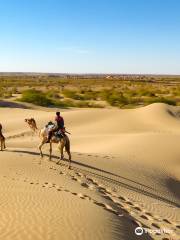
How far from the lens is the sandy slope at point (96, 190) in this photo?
9531 mm

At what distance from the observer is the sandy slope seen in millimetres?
9531

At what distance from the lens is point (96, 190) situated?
1438cm

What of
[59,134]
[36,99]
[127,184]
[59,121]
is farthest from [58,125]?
[36,99]

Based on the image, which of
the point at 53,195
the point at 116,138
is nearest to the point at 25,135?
the point at 116,138

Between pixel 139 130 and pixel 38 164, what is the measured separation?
18963mm

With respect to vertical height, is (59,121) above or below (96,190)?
above

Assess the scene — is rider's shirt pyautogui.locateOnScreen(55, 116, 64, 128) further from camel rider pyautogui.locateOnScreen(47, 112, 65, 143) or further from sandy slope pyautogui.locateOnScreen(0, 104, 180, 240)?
sandy slope pyautogui.locateOnScreen(0, 104, 180, 240)

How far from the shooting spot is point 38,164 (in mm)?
16812

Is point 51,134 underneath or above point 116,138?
above

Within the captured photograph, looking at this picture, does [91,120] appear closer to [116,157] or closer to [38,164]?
[116,157]

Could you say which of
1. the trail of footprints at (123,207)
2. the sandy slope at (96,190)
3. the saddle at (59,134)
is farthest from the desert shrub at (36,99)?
the trail of footprints at (123,207)

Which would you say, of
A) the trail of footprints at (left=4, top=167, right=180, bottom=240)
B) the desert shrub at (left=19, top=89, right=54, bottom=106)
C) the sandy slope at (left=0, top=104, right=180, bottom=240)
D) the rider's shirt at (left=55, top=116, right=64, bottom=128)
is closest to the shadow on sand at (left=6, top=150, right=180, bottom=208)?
the sandy slope at (left=0, top=104, right=180, bottom=240)

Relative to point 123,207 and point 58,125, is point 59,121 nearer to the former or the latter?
point 58,125

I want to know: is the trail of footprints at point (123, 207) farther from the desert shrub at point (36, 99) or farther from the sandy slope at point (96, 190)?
the desert shrub at point (36, 99)
